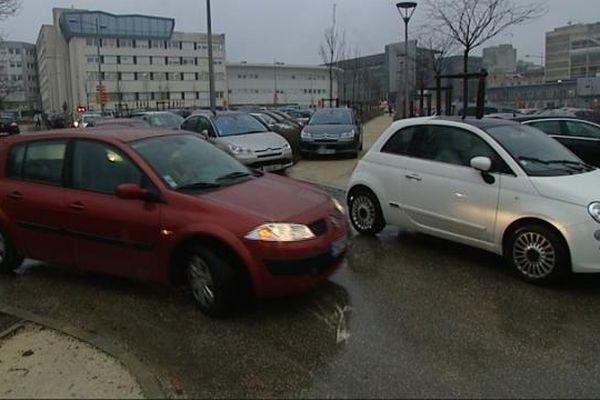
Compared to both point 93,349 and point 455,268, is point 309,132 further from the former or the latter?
point 93,349

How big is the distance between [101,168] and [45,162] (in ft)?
2.73

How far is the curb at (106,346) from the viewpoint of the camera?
3.56 meters

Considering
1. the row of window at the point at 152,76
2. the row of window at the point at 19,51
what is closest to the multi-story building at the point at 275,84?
the row of window at the point at 152,76

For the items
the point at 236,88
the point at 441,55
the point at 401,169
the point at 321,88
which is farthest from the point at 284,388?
the point at 321,88

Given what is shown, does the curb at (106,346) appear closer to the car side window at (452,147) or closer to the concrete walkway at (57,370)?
the concrete walkway at (57,370)

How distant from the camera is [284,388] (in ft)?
11.8

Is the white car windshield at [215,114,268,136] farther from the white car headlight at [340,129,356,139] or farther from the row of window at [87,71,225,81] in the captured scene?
the row of window at [87,71,225,81]

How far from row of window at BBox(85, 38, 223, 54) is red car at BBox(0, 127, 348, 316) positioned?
93755mm

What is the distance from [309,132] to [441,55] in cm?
1358

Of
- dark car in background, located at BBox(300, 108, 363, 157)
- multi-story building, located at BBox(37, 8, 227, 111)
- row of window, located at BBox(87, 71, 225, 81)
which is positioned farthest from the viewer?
row of window, located at BBox(87, 71, 225, 81)

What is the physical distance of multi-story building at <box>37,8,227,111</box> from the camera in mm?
94688

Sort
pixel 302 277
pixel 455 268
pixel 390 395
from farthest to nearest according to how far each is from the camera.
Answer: pixel 455 268
pixel 302 277
pixel 390 395

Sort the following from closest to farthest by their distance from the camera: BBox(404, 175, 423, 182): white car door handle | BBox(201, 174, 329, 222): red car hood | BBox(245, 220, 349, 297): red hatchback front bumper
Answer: BBox(245, 220, 349, 297): red hatchback front bumper
BBox(201, 174, 329, 222): red car hood
BBox(404, 175, 423, 182): white car door handle

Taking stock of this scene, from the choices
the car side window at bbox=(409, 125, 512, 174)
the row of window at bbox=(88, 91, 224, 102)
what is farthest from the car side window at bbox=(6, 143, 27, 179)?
the row of window at bbox=(88, 91, 224, 102)
